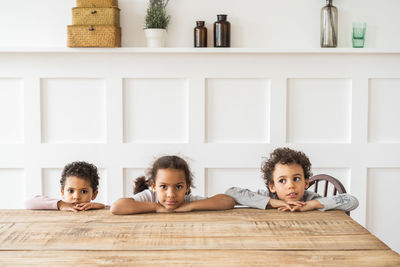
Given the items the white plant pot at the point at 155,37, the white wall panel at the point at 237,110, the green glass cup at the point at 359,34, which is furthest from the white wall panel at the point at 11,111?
the green glass cup at the point at 359,34

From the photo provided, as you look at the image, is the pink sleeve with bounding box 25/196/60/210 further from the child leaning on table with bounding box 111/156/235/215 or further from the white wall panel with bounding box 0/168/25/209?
the white wall panel with bounding box 0/168/25/209

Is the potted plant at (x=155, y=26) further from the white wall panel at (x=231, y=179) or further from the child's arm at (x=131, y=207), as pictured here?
Result: the child's arm at (x=131, y=207)

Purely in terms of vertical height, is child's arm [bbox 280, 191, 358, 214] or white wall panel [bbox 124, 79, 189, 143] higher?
white wall panel [bbox 124, 79, 189, 143]

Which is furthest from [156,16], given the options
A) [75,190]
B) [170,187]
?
[170,187]

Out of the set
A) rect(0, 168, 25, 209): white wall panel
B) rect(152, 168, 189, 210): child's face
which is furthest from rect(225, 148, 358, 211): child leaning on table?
rect(0, 168, 25, 209): white wall panel

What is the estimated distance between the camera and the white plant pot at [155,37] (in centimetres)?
269

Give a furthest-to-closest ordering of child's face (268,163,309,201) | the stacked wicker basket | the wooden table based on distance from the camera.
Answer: the stacked wicker basket
child's face (268,163,309,201)
the wooden table

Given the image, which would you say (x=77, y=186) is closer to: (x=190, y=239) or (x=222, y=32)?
(x=190, y=239)

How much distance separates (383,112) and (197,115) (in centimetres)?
111

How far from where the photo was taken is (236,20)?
9.20 feet

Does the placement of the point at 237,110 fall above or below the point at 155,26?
below

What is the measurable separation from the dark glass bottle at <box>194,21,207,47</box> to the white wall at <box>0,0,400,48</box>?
67 millimetres

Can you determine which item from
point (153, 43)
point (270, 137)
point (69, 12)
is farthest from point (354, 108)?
point (69, 12)

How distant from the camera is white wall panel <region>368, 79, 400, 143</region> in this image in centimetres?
284
